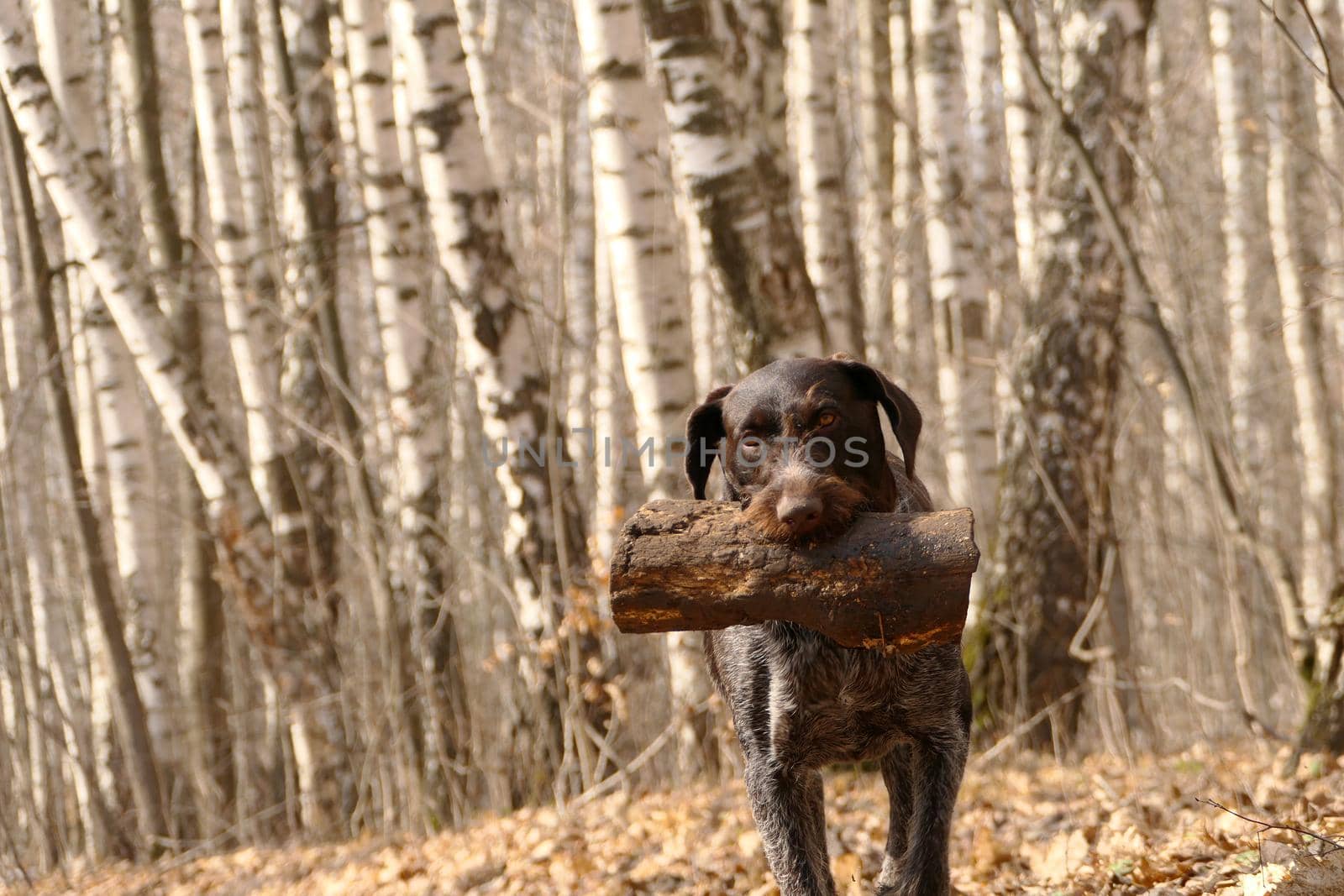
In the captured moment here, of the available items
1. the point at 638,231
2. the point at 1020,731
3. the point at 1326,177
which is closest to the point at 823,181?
the point at 638,231

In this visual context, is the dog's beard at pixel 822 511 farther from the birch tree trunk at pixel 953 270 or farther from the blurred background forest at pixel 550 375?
the birch tree trunk at pixel 953 270

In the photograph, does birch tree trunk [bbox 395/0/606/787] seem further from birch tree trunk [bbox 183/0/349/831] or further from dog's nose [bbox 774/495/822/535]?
dog's nose [bbox 774/495/822/535]

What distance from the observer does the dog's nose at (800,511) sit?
10.5 feet

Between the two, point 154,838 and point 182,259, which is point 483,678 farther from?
point 182,259

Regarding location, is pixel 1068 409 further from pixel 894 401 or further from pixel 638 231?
pixel 894 401

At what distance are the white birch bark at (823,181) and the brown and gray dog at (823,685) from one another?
257 centimetres

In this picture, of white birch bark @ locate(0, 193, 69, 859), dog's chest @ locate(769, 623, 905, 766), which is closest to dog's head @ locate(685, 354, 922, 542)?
dog's chest @ locate(769, 623, 905, 766)

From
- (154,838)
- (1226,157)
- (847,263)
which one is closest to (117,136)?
(154,838)

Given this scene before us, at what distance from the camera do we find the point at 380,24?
9008 millimetres

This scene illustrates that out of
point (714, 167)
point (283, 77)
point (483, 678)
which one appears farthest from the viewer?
point (483, 678)

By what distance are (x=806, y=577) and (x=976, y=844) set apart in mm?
2147

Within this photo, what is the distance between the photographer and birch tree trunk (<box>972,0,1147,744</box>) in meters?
7.20

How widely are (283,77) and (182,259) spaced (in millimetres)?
1736

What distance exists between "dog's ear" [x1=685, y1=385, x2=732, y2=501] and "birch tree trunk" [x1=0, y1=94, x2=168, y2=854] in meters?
4.91
